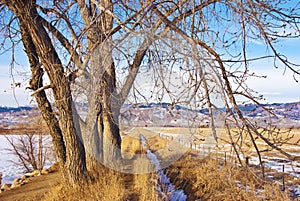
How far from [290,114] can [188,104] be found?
88cm

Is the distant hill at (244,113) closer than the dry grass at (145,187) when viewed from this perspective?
Yes

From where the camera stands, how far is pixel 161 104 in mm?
2912

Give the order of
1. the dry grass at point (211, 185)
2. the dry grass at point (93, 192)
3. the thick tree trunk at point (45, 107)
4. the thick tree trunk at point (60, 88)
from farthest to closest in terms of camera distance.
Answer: the thick tree trunk at point (45, 107) < the dry grass at point (211, 185) < the thick tree trunk at point (60, 88) < the dry grass at point (93, 192)

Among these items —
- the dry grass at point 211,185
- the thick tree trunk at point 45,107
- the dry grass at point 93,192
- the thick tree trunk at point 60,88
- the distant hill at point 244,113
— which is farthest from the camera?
the thick tree trunk at point 45,107

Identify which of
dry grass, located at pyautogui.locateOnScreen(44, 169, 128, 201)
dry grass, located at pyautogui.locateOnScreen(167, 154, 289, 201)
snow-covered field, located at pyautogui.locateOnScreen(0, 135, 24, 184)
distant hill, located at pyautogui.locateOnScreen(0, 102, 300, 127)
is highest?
distant hill, located at pyautogui.locateOnScreen(0, 102, 300, 127)

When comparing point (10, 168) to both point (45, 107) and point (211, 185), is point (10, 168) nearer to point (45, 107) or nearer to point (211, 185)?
point (45, 107)

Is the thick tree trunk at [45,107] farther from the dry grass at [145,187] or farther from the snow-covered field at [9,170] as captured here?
the snow-covered field at [9,170]

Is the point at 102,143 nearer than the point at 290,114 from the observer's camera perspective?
No

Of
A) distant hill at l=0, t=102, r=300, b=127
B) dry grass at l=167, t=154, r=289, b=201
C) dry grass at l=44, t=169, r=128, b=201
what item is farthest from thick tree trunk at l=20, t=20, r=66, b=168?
distant hill at l=0, t=102, r=300, b=127

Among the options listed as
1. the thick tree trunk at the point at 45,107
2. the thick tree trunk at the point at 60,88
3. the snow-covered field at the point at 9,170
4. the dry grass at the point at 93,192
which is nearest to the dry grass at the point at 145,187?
the dry grass at the point at 93,192

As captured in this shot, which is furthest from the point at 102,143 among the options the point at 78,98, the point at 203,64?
the point at 203,64

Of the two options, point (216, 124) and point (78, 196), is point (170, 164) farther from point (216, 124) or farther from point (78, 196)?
point (216, 124)

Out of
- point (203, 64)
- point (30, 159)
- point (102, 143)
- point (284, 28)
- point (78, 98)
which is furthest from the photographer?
point (30, 159)

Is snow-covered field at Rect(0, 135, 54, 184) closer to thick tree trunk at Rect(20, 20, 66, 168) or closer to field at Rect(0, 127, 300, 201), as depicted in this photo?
field at Rect(0, 127, 300, 201)
